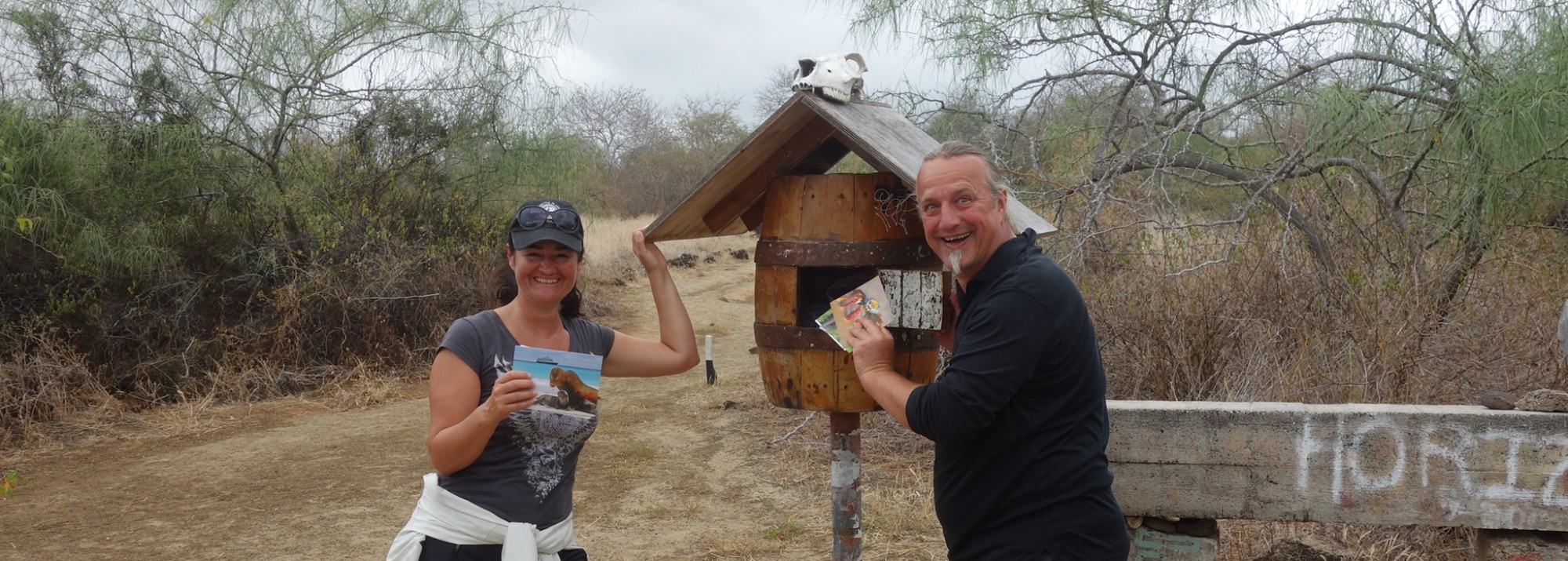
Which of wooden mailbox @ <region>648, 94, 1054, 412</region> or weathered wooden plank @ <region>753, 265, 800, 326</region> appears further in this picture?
weathered wooden plank @ <region>753, 265, 800, 326</region>

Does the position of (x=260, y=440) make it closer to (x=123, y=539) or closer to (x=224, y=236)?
(x=123, y=539)

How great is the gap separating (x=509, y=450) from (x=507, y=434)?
1.7 inches

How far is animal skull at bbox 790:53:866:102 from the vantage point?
3.02 metres

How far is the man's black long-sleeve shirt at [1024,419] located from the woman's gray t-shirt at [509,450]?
0.88 meters

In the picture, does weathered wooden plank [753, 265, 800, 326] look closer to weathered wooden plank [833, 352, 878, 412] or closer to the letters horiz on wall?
weathered wooden plank [833, 352, 878, 412]

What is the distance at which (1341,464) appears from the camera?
3.58 m

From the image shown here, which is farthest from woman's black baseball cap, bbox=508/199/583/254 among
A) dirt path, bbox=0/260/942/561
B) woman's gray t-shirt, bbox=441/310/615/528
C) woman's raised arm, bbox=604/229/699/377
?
dirt path, bbox=0/260/942/561

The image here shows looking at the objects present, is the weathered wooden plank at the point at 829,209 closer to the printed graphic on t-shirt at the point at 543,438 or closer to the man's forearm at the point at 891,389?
the man's forearm at the point at 891,389

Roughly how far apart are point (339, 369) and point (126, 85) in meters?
3.38

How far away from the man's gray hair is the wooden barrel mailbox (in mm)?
602

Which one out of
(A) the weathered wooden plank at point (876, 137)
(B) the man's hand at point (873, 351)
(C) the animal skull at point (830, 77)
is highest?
(C) the animal skull at point (830, 77)

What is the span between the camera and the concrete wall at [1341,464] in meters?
3.54

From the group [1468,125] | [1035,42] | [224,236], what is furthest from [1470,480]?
[224,236]

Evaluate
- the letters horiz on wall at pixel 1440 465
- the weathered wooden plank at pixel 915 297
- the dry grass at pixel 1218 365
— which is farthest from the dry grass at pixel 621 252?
the weathered wooden plank at pixel 915 297
